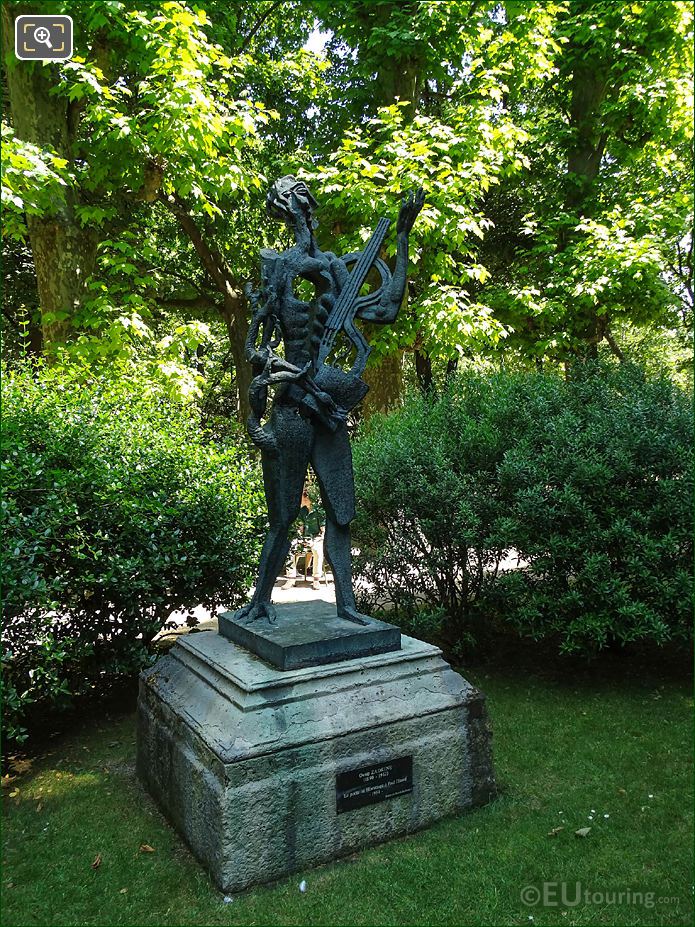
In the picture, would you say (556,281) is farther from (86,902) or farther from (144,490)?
(86,902)

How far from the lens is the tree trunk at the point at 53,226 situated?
9.09m

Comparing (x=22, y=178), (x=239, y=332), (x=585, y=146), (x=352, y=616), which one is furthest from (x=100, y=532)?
(x=585, y=146)

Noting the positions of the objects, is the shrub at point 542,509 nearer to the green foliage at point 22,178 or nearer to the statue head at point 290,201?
the statue head at point 290,201

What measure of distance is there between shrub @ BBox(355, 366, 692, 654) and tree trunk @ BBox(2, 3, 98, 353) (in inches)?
202

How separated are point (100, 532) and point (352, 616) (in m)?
2.35

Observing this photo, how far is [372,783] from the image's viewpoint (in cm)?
401

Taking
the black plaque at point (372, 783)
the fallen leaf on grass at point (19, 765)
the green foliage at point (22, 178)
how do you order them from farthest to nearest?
1. the green foliage at point (22, 178)
2. the fallen leaf on grass at point (19, 765)
3. the black plaque at point (372, 783)

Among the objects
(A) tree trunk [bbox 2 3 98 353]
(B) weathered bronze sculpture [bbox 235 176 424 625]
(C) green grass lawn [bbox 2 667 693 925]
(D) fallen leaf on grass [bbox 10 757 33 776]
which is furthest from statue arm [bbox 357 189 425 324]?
(A) tree trunk [bbox 2 3 98 353]

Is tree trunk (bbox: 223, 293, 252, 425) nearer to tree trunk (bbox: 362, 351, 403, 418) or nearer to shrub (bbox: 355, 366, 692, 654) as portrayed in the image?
tree trunk (bbox: 362, 351, 403, 418)

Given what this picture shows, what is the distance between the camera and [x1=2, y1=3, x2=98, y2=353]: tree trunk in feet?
29.8

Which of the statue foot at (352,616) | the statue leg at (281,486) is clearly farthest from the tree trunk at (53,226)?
the statue foot at (352,616)

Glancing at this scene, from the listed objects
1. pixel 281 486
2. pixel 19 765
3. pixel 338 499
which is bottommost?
pixel 19 765

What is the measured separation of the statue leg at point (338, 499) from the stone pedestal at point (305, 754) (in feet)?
1.88

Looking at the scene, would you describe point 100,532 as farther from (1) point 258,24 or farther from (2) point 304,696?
(1) point 258,24
